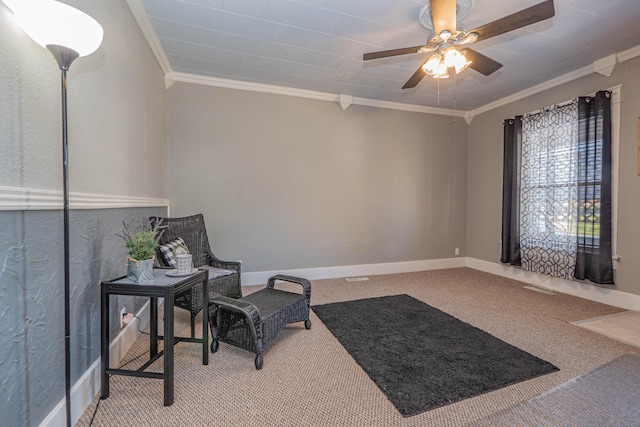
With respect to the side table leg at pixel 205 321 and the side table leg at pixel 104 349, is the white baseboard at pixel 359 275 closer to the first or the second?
the side table leg at pixel 104 349

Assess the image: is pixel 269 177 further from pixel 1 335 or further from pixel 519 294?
pixel 519 294

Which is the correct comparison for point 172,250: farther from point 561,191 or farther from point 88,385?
point 561,191

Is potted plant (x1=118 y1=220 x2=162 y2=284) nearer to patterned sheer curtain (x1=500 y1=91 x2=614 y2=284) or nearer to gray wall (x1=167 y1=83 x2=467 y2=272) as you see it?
gray wall (x1=167 y1=83 x2=467 y2=272)

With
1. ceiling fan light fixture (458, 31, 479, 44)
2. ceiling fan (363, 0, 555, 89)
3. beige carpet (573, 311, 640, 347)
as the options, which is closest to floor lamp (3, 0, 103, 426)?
ceiling fan (363, 0, 555, 89)

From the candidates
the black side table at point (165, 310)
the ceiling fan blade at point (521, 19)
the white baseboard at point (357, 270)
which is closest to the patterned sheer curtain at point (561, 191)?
the white baseboard at point (357, 270)

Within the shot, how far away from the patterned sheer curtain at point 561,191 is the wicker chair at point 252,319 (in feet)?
11.4

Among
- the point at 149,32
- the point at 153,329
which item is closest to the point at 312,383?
the point at 153,329

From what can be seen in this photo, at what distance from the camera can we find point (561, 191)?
353 cm

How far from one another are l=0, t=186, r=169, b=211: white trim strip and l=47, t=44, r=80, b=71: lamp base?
1.78ft

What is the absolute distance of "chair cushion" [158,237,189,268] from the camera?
7.80ft

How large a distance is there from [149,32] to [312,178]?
8.06 feet

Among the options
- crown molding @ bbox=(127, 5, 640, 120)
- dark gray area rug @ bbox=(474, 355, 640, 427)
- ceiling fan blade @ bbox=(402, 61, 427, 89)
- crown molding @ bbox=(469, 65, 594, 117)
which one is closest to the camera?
dark gray area rug @ bbox=(474, 355, 640, 427)

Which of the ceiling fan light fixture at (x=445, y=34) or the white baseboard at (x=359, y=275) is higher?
the ceiling fan light fixture at (x=445, y=34)

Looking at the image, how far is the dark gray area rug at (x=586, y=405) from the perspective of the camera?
56.5 inches
